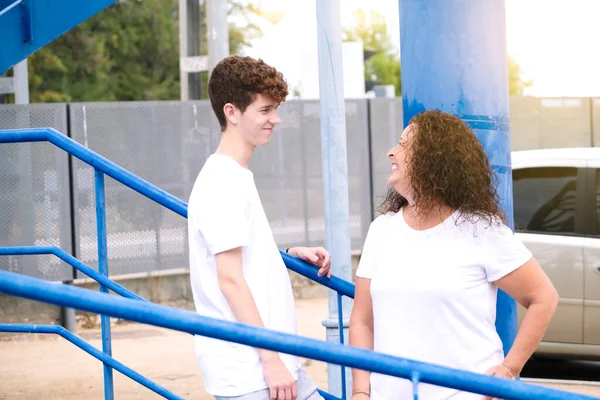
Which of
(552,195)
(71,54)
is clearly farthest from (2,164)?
(71,54)

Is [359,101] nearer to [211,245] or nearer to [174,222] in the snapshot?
[174,222]

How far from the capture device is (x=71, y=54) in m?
29.6

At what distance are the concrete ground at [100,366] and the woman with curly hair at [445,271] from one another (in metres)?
4.28

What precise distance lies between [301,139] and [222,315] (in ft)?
29.1

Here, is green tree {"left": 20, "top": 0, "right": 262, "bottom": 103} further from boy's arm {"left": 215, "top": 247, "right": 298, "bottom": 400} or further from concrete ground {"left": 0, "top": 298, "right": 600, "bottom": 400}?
boy's arm {"left": 215, "top": 247, "right": 298, "bottom": 400}

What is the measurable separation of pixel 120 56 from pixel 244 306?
31.7 m

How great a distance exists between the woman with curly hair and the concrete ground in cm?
428

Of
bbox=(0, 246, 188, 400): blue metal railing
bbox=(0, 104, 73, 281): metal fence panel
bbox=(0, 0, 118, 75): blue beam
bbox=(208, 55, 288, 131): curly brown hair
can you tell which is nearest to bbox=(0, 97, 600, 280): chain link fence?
bbox=(0, 104, 73, 281): metal fence panel

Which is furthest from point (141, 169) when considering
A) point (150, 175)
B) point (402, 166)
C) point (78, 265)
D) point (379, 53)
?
point (379, 53)

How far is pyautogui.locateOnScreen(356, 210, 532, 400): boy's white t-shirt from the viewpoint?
2455 millimetres

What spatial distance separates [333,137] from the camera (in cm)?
498

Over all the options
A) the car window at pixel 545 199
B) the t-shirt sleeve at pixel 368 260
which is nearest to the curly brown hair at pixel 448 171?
the t-shirt sleeve at pixel 368 260

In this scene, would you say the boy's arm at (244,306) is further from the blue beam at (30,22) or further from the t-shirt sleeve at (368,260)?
the blue beam at (30,22)

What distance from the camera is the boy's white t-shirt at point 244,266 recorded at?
2.46m
